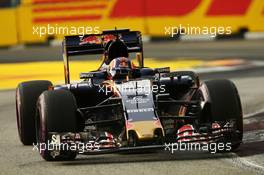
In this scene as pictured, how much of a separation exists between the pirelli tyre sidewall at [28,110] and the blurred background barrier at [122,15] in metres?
17.4

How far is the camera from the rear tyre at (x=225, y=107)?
9672mm

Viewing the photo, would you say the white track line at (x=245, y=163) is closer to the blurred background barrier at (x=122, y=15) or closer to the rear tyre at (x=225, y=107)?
the rear tyre at (x=225, y=107)

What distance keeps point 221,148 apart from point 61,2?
20.6m

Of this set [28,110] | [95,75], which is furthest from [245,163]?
[28,110]

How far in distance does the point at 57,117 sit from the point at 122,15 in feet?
65.3

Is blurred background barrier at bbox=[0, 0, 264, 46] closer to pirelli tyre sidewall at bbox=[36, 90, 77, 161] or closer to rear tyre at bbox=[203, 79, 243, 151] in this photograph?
rear tyre at bbox=[203, 79, 243, 151]

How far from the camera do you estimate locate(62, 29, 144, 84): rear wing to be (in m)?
12.0

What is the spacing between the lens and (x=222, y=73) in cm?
2098

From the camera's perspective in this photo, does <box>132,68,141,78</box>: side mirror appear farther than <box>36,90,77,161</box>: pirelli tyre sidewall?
Yes

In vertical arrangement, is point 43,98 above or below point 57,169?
above

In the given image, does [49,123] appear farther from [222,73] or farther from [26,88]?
[222,73]

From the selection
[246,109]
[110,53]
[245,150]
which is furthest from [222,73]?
[245,150]

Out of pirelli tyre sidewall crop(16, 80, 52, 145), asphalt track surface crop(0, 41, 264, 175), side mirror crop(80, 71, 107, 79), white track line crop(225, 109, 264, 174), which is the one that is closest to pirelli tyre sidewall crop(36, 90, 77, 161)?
asphalt track surface crop(0, 41, 264, 175)

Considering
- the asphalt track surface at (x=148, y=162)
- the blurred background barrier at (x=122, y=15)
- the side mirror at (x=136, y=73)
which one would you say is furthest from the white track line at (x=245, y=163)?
the blurred background barrier at (x=122, y=15)
